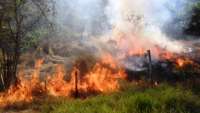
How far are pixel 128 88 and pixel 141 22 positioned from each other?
5.88 m

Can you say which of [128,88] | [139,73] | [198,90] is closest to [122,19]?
[139,73]

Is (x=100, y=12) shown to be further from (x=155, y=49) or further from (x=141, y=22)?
(x=155, y=49)

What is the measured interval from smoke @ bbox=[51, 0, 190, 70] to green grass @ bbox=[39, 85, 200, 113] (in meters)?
5.11

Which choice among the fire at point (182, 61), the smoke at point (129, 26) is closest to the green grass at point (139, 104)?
the fire at point (182, 61)

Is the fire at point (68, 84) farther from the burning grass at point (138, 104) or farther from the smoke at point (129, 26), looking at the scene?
the burning grass at point (138, 104)

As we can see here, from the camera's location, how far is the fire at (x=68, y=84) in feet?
51.1

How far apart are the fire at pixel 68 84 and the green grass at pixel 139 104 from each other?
86.4 inches

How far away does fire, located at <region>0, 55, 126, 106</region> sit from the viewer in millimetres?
15562

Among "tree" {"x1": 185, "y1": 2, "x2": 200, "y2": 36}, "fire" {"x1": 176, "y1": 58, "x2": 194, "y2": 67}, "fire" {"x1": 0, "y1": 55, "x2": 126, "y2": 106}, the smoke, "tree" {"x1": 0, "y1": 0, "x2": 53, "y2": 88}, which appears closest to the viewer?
"fire" {"x1": 0, "y1": 55, "x2": 126, "y2": 106}

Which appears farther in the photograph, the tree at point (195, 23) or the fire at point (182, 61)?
the tree at point (195, 23)

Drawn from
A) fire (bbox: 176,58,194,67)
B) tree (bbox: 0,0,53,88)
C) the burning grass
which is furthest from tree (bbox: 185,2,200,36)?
tree (bbox: 0,0,53,88)

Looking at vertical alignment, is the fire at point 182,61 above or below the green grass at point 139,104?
above

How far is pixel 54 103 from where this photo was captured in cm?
1352

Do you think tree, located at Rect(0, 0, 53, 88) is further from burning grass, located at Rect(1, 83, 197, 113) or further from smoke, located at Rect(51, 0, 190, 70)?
burning grass, located at Rect(1, 83, 197, 113)
